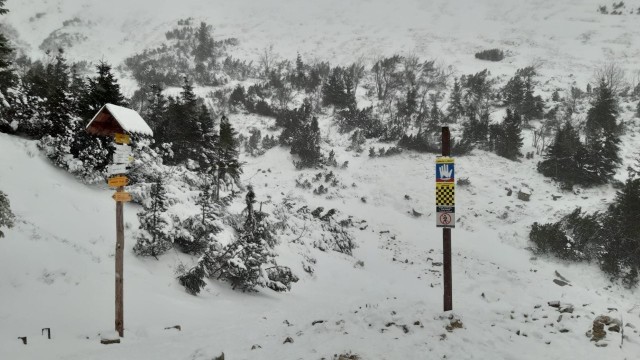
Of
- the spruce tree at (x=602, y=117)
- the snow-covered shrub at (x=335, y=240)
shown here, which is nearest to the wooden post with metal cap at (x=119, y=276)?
the snow-covered shrub at (x=335, y=240)

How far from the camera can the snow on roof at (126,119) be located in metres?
7.35

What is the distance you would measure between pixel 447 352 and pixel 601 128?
1615 inches

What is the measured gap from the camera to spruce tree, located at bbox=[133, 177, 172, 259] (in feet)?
42.1

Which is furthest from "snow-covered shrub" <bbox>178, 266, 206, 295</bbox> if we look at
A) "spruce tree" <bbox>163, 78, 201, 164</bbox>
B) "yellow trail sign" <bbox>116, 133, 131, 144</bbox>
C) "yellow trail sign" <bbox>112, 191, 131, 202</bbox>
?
"spruce tree" <bbox>163, 78, 201, 164</bbox>

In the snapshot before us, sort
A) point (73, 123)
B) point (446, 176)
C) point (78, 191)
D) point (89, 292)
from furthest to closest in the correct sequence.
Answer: point (73, 123) → point (78, 191) → point (89, 292) → point (446, 176)

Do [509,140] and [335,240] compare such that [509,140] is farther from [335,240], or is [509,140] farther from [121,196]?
[121,196]

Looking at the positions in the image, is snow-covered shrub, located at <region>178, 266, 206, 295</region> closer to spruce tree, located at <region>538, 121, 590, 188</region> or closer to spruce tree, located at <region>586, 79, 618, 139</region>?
spruce tree, located at <region>538, 121, 590, 188</region>

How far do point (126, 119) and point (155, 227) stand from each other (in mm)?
6212

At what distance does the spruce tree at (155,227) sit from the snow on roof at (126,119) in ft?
17.8

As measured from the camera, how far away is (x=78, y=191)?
15.7 metres

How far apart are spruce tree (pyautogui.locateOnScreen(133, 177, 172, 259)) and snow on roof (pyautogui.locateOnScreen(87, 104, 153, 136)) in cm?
542

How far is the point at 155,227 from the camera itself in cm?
1284

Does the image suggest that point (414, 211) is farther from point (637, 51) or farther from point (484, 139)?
point (637, 51)

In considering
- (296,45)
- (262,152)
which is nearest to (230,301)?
(262,152)
